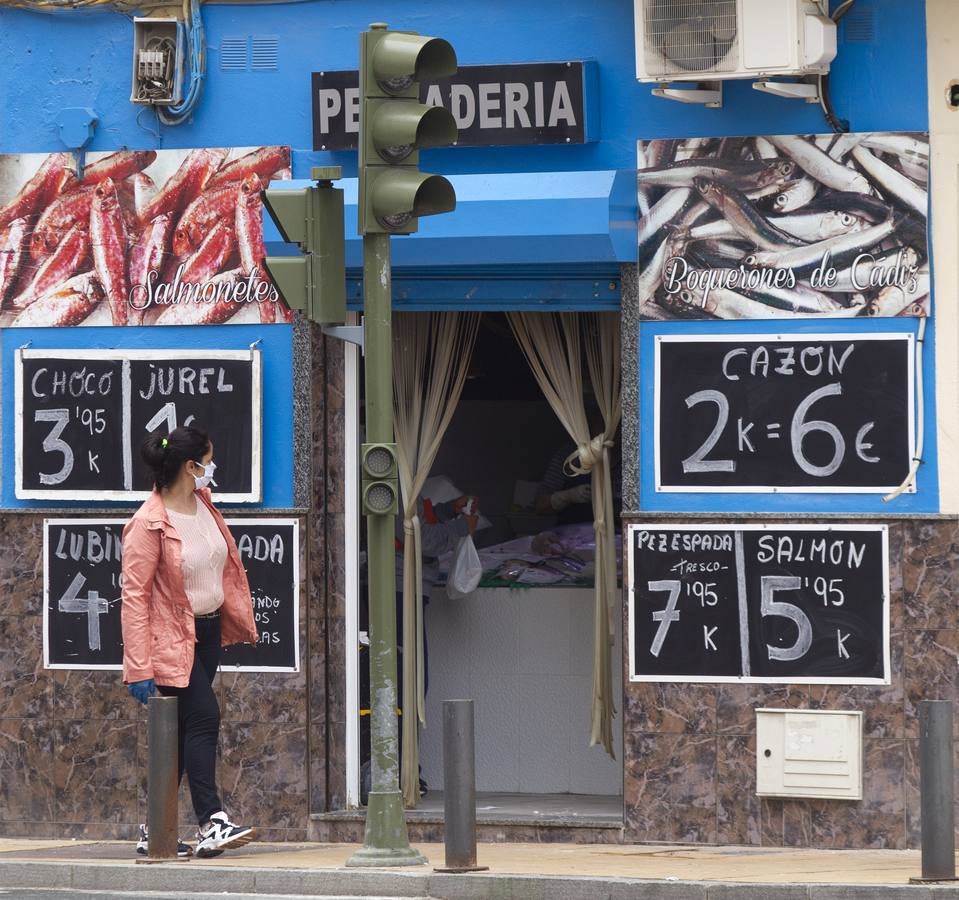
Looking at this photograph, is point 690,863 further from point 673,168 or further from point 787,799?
point 673,168

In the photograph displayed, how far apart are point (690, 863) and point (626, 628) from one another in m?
1.51

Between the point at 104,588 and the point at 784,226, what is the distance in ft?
14.0

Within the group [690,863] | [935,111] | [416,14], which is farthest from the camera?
[416,14]

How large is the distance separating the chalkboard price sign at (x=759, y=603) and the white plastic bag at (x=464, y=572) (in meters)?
1.59

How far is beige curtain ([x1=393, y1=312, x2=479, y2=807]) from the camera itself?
12.0m

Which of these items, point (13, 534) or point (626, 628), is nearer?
point (626, 628)

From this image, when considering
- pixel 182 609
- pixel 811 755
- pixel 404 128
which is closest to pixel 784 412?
pixel 811 755

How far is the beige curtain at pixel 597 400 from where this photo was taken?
1175 centimetres

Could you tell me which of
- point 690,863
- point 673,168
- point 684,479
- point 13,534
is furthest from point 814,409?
point 13,534

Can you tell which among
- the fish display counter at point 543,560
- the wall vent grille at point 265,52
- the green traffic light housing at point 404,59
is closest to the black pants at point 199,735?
the fish display counter at point 543,560

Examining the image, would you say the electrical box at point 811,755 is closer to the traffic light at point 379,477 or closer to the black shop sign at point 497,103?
the traffic light at point 379,477

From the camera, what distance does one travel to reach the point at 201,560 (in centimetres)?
1012

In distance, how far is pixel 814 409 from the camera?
1090 centimetres

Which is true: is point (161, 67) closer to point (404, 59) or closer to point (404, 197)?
point (404, 59)
